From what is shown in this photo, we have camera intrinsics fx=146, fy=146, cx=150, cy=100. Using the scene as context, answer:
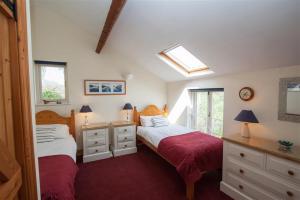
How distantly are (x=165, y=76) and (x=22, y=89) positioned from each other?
3.39 metres

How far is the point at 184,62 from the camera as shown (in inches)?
123

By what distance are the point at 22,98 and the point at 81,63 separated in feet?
9.17

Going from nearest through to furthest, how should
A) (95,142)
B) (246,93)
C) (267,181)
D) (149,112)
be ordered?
(267,181) → (246,93) → (95,142) → (149,112)

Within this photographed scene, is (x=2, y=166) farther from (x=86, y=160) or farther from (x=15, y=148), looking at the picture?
(x=86, y=160)

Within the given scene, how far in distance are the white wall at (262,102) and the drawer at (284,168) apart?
1.60ft

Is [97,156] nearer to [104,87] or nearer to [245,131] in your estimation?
[104,87]

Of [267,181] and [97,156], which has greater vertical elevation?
[267,181]

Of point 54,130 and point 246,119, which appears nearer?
point 246,119

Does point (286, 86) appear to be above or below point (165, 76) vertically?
below

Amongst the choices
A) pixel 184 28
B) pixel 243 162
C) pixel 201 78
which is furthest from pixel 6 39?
pixel 201 78

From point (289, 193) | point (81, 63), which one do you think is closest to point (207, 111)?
point (289, 193)

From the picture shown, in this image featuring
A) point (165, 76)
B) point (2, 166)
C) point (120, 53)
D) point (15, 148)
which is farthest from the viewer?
point (165, 76)

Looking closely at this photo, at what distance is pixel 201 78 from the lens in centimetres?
311

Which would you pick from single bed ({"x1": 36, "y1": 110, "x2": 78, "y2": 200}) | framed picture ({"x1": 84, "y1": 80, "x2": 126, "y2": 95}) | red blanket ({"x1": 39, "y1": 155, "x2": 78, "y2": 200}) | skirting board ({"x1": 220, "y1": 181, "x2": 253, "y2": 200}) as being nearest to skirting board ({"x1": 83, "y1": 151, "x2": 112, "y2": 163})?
single bed ({"x1": 36, "y1": 110, "x2": 78, "y2": 200})
